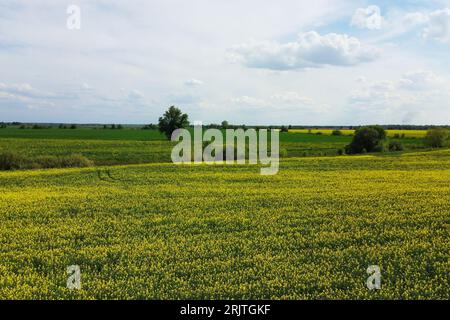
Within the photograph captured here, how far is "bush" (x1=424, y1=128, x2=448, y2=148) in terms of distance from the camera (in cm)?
6609

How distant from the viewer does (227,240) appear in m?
13.0

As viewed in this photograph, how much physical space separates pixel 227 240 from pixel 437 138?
63.5 meters

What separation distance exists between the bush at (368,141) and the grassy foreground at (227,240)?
4050 centimetres

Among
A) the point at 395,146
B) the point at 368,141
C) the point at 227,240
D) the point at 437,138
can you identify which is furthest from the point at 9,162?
the point at 437,138

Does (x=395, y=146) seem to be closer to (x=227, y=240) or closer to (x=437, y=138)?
(x=437, y=138)

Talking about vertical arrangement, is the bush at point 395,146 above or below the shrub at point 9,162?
above

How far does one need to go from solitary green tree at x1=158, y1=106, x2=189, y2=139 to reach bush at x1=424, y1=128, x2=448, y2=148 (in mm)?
50610

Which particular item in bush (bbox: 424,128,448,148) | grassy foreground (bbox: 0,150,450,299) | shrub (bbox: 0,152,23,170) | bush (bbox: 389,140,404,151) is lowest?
grassy foreground (bbox: 0,150,450,299)

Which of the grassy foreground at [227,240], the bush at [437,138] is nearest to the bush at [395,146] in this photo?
the bush at [437,138]

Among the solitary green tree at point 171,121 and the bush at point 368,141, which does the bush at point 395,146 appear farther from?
the solitary green tree at point 171,121

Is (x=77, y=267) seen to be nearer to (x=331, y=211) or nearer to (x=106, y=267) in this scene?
(x=106, y=267)

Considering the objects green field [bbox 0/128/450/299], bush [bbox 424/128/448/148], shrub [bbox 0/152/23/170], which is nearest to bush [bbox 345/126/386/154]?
bush [bbox 424/128/448/148]

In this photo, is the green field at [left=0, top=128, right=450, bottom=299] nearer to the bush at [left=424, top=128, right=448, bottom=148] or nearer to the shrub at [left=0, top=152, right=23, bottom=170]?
A: the shrub at [left=0, top=152, right=23, bottom=170]

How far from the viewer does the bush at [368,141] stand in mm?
64250
